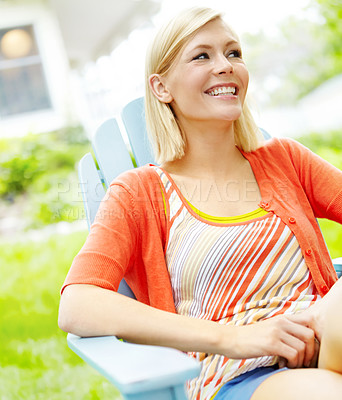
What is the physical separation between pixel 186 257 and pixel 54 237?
3876mm

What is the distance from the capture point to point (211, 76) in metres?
1.46

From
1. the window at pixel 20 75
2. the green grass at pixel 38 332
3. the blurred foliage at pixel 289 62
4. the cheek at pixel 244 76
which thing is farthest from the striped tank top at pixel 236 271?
the blurred foliage at pixel 289 62

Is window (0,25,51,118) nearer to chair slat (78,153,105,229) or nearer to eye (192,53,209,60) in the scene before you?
chair slat (78,153,105,229)

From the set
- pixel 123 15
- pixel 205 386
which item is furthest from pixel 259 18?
pixel 205 386

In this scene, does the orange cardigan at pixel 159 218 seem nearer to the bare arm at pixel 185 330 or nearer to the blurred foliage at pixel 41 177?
the bare arm at pixel 185 330

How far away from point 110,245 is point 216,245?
Answer: 25cm

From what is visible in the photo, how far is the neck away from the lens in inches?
59.6

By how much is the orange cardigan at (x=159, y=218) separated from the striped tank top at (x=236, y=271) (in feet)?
0.12

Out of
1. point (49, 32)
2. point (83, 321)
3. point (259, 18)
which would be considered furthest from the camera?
point (259, 18)

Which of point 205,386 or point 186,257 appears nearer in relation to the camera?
point 205,386

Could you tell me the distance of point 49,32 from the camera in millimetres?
7816

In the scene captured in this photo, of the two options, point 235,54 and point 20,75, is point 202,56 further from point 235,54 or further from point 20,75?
point 20,75

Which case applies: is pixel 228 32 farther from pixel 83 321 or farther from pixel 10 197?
pixel 10 197

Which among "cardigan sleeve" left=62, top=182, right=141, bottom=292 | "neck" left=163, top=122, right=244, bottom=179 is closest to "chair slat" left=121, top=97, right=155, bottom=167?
"neck" left=163, top=122, right=244, bottom=179
